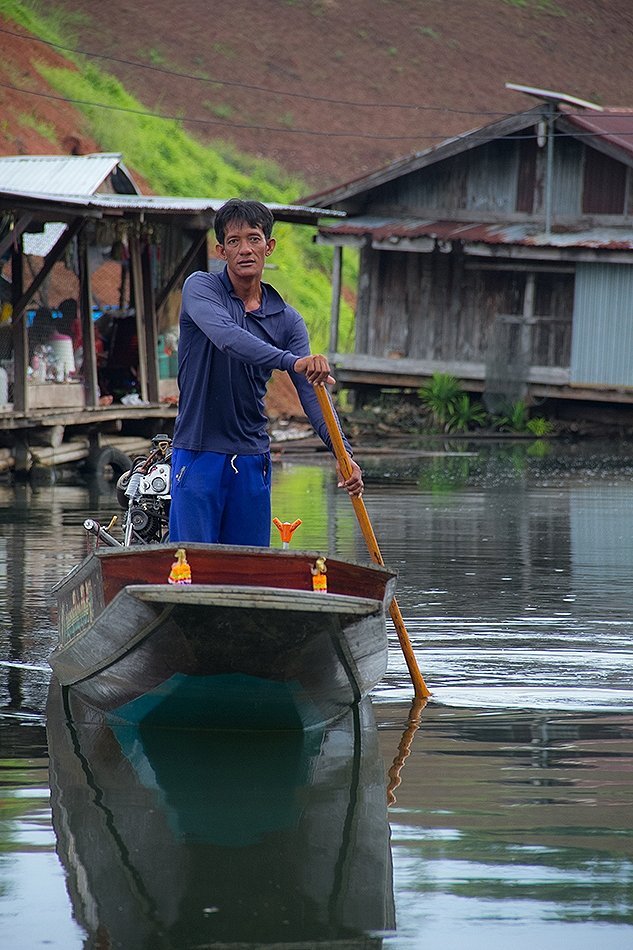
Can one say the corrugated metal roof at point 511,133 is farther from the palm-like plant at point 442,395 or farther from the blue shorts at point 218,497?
the blue shorts at point 218,497

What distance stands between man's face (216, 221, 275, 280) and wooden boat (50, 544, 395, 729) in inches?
46.9

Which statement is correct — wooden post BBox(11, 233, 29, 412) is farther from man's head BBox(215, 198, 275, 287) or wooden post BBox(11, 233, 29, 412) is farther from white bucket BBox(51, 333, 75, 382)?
man's head BBox(215, 198, 275, 287)

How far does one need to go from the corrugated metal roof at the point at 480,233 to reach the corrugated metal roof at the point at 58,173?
705cm

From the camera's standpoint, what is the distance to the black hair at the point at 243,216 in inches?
246

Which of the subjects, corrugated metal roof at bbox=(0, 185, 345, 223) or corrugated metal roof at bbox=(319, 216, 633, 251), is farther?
corrugated metal roof at bbox=(319, 216, 633, 251)

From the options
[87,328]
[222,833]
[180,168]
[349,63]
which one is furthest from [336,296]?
[349,63]

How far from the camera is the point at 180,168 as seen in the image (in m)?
40.2

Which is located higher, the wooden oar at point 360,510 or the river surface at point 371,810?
the wooden oar at point 360,510

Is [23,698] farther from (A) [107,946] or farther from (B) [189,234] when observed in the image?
(B) [189,234]

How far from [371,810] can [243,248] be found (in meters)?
2.30

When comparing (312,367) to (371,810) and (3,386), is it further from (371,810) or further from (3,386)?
(3,386)

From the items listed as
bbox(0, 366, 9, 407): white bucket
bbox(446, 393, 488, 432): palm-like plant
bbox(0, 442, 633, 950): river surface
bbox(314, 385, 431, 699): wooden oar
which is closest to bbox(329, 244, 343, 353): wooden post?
bbox(446, 393, 488, 432): palm-like plant

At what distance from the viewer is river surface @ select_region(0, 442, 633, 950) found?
4375 mm

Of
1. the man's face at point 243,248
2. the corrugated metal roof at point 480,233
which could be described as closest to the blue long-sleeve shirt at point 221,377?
the man's face at point 243,248
